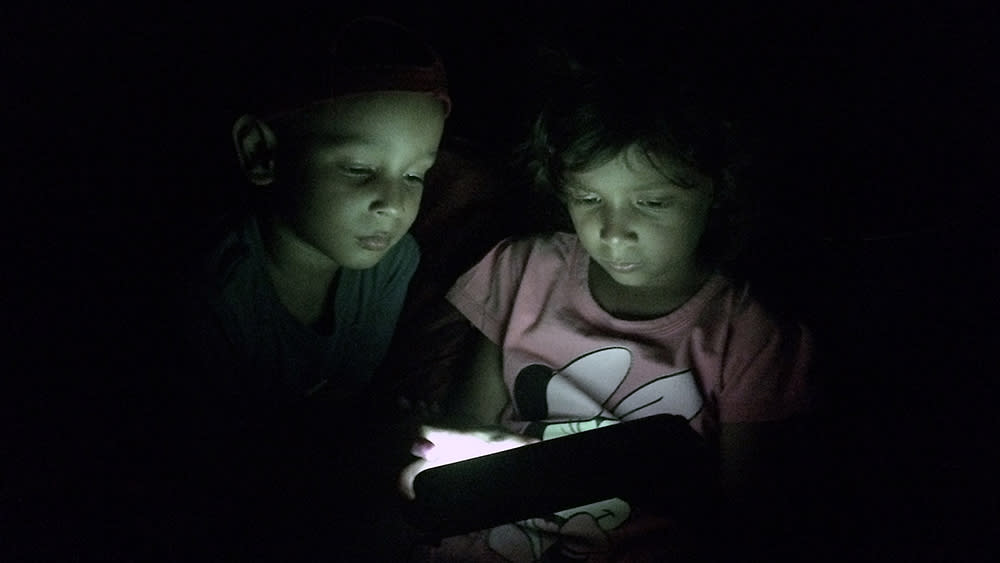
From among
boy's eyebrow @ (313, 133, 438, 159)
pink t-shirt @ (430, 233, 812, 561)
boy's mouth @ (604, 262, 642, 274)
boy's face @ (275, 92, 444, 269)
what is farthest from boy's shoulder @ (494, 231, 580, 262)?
boy's eyebrow @ (313, 133, 438, 159)

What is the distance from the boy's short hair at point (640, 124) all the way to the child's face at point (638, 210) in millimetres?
20

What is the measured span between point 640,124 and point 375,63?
40 centimetres

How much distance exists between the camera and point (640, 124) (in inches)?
42.6

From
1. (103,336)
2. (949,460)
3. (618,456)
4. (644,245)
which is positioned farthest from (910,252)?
(103,336)

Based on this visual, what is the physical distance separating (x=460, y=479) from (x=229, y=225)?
0.60m

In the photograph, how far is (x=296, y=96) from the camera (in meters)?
1.06

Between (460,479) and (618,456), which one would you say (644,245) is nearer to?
(618,456)

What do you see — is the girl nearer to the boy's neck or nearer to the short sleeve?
the short sleeve

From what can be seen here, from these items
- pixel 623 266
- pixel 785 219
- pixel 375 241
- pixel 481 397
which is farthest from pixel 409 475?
pixel 785 219

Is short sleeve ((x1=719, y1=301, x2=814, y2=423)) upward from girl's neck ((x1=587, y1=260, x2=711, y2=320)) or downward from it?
downward

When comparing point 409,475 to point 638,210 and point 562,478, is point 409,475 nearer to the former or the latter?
point 562,478

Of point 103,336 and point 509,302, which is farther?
point 509,302

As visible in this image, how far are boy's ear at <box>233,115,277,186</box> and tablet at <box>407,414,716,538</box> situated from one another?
525 millimetres

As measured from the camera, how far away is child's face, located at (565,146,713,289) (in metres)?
1.09
